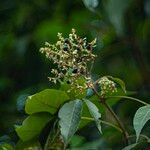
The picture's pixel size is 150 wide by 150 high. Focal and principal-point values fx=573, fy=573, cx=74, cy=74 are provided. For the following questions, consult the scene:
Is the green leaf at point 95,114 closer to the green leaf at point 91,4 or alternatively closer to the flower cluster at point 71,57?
the flower cluster at point 71,57

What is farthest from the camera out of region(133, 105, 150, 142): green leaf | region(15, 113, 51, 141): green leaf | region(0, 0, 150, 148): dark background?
region(0, 0, 150, 148): dark background

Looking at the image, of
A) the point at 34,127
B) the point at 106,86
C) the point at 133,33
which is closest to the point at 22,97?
the point at 34,127

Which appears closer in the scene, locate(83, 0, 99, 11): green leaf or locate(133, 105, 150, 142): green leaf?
locate(133, 105, 150, 142): green leaf

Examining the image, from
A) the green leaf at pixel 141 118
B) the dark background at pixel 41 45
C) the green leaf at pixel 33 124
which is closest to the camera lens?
the green leaf at pixel 141 118

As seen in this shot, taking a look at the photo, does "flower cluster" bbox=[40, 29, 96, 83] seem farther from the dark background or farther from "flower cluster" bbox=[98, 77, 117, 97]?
the dark background

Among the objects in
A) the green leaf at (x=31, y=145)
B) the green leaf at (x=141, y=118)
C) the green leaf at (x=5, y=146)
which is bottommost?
the green leaf at (x=141, y=118)

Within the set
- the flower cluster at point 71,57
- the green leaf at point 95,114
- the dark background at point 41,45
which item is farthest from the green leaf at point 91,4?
the dark background at point 41,45

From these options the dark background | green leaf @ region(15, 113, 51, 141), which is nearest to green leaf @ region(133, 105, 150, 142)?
green leaf @ region(15, 113, 51, 141)

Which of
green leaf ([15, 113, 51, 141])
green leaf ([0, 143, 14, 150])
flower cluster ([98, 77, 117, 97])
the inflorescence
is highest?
the inflorescence
